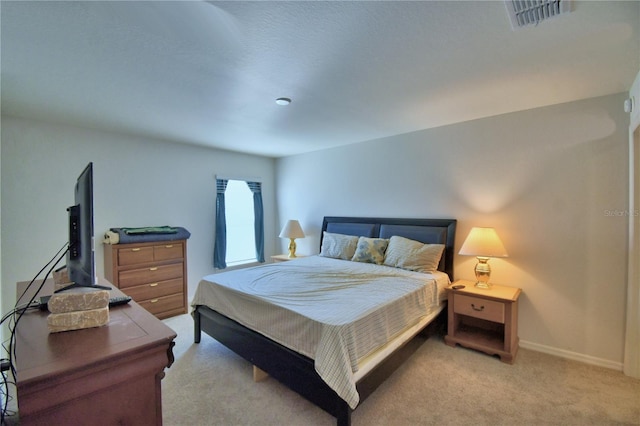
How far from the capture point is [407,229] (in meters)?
3.59

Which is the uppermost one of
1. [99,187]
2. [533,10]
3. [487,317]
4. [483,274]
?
[533,10]

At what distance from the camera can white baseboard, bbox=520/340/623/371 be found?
2433 mm

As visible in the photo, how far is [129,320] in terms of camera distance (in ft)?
4.11

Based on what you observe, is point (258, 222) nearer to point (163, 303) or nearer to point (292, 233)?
point (292, 233)

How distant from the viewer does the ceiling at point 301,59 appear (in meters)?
1.44

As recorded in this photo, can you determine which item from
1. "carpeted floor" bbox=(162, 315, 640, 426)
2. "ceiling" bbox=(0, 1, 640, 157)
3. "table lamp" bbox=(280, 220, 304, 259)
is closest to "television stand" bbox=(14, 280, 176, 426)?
"carpeted floor" bbox=(162, 315, 640, 426)

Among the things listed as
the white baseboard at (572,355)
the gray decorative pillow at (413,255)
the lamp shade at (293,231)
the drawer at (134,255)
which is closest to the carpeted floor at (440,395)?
A: the white baseboard at (572,355)

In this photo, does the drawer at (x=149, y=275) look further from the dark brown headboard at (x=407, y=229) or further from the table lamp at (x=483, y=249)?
the table lamp at (x=483, y=249)

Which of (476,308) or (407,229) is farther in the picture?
(407,229)

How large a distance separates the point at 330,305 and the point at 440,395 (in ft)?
3.47

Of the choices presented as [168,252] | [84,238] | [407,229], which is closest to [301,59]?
[84,238]

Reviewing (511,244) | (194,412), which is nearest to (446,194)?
(511,244)

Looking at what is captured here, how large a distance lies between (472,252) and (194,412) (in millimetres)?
2680

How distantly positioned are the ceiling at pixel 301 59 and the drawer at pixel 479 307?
6.13 ft
